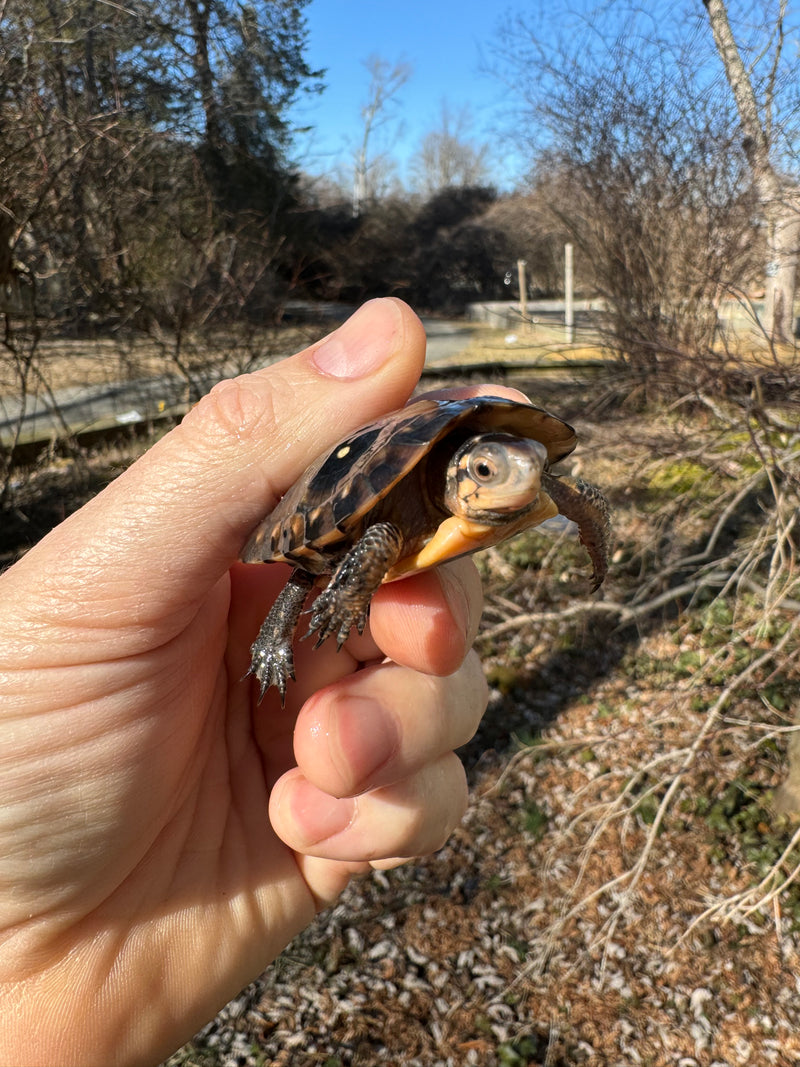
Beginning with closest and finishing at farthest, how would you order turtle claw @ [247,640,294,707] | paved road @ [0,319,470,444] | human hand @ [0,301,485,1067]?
human hand @ [0,301,485,1067] → turtle claw @ [247,640,294,707] → paved road @ [0,319,470,444]

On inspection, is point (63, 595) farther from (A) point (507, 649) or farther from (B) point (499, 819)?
(A) point (507, 649)

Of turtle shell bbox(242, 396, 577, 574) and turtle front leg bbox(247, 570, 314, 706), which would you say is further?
turtle front leg bbox(247, 570, 314, 706)

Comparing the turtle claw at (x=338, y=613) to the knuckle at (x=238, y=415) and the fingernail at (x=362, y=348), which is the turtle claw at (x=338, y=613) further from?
the fingernail at (x=362, y=348)

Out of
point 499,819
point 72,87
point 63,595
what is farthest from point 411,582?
point 72,87

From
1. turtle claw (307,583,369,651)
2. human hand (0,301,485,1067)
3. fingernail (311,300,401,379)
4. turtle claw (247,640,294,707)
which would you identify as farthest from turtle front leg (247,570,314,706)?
fingernail (311,300,401,379)

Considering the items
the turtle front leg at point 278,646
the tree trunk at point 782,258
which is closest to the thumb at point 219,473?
the turtle front leg at point 278,646

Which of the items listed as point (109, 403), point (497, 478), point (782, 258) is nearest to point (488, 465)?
point (497, 478)

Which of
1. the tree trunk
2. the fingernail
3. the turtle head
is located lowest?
the turtle head

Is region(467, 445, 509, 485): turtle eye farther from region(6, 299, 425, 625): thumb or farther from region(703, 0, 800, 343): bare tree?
region(703, 0, 800, 343): bare tree
